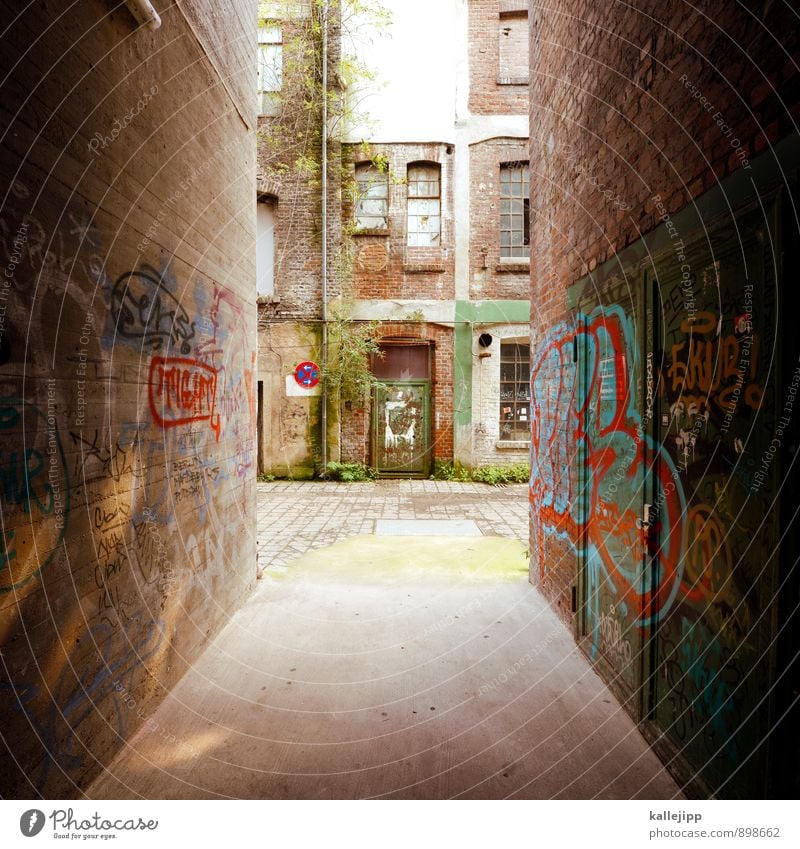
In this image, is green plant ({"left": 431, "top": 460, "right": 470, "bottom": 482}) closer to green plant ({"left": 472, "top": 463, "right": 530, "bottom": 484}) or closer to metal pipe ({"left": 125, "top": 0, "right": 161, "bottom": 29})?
green plant ({"left": 472, "top": 463, "right": 530, "bottom": 484})

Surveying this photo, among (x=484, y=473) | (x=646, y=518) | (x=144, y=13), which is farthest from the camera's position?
(x=484, y=473)

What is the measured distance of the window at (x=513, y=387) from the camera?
1147 cm

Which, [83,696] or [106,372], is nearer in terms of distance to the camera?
[83,696]

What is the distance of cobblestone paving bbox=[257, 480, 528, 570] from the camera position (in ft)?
22.2

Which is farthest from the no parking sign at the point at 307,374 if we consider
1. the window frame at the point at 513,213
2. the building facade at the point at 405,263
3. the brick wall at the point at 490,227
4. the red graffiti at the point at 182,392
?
the red graffiti at the point at 182,392

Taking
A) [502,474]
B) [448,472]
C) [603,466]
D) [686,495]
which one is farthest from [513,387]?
[686,495]

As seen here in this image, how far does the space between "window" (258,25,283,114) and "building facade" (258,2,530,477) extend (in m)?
0.18

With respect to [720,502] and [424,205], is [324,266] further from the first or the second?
[720,502]

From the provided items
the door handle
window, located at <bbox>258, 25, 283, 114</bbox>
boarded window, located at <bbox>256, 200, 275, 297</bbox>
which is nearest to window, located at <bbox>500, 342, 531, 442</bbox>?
boarded window, located at <bbox>256, 200, 275, 297</bbox>

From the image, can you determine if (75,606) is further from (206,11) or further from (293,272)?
(293,272)

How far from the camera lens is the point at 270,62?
1109cm

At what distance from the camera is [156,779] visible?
2434mm

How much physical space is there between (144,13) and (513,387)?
31.8 feet
